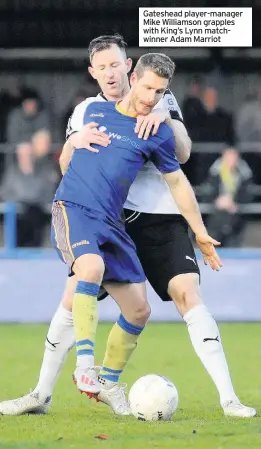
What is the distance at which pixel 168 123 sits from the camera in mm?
6730

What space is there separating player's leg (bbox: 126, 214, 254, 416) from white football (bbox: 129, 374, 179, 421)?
0.23 metres

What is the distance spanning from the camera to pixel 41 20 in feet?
50.5

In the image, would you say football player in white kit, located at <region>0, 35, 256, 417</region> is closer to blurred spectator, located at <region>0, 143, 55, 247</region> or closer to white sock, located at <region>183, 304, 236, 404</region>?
white sock, located at <region>183, 304, 236, 404</region>

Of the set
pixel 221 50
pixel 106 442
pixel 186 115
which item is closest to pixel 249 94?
pixel 221 50

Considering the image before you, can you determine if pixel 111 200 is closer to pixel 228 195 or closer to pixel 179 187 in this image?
pixel 179 187

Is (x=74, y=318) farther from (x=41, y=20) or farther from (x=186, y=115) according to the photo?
(x=41, y=20)

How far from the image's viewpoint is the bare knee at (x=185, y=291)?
22.0 ft

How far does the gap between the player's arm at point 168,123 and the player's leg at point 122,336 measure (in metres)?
0.72

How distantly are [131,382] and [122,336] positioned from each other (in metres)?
1.77

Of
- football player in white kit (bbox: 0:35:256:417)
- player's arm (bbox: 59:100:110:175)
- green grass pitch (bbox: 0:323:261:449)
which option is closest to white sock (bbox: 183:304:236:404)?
football player in white kit (bbox: 0:35:256:417)

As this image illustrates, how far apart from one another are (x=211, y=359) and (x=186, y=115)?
732 centimetres

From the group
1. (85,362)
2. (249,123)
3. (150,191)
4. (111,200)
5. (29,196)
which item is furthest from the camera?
(249,123)

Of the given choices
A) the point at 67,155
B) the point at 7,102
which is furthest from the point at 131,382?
the point at 7,102

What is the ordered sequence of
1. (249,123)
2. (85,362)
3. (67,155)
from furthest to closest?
(249,123) < (67,155) < (85,362)
